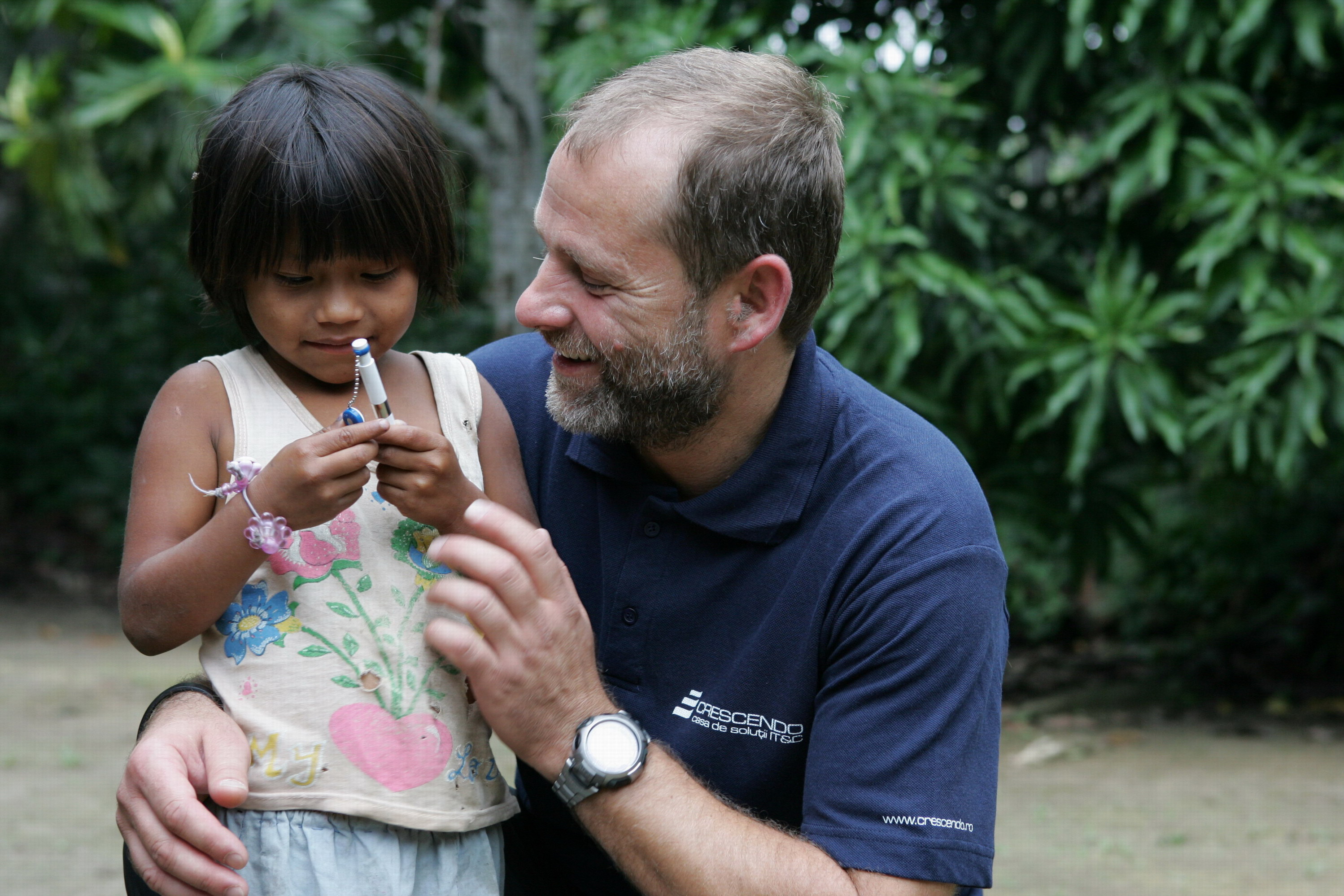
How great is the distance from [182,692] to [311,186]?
0.70 metres

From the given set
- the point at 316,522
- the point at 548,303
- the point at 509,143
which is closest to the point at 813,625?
the point at 548,303

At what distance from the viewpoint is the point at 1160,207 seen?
493cm

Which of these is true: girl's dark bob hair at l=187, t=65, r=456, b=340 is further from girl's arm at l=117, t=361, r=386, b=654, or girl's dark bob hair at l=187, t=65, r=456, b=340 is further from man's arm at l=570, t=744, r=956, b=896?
man's arm at l=570, t=744, r=956, b=896

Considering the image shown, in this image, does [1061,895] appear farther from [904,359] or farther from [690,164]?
[690,164]

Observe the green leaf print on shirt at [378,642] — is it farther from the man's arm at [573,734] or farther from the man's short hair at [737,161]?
the man's short hair at [737,161]

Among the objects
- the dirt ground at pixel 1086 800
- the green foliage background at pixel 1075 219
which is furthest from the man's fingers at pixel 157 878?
the dirt ground at pixel 1086 800

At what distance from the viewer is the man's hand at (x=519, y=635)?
4.96 feet

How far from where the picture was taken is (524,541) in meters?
1.54

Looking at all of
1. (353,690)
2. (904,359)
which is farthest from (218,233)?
(904,359)

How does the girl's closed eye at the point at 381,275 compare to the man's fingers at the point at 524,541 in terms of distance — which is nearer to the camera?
the man's fingers at the point at 524,541

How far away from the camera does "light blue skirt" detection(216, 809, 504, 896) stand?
1.58 meters

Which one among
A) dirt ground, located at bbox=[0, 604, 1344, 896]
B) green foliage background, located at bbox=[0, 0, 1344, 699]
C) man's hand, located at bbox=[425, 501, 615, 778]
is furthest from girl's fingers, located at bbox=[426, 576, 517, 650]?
dirt ground, located at bbox=[0, 604, 1344, 896]

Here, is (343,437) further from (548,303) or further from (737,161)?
(737,161)

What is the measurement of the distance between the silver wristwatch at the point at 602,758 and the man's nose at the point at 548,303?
59 centimetres
